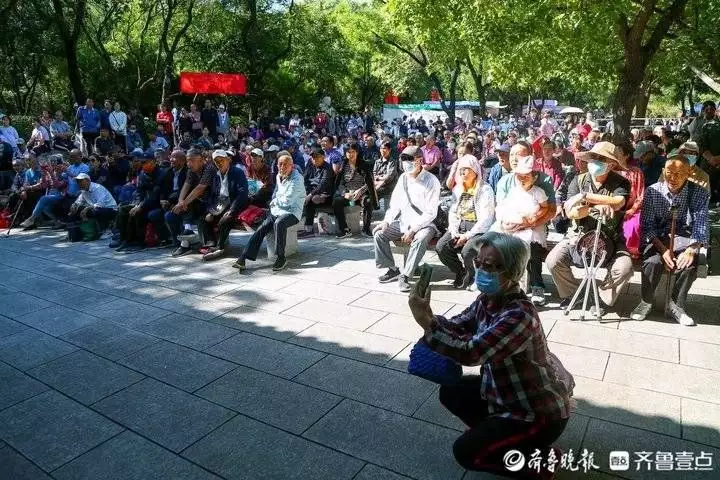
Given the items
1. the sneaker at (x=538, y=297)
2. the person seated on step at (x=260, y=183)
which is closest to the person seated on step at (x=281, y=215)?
the person seated on step at (x=260, y=183)

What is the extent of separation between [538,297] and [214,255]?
4.49 meters

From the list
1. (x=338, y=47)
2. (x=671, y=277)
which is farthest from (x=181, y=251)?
(x=338, y=47)

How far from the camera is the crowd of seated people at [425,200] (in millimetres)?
4805

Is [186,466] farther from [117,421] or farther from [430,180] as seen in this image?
[430,180]

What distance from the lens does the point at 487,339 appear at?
2342 mm

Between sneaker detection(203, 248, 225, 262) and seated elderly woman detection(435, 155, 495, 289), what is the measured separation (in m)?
3.36

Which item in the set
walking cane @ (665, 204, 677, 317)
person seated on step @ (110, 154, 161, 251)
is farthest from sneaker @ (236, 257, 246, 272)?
walking cane @ (665, 204, 677, 317)

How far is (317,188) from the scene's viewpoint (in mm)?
8859

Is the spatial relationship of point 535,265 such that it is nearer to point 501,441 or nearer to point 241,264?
point 501,441

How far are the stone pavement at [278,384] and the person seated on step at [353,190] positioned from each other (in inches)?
105

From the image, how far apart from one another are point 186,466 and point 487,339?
1.88 m

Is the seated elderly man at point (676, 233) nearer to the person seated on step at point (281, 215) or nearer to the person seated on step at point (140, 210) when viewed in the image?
the person seated on step at point (281, 215)

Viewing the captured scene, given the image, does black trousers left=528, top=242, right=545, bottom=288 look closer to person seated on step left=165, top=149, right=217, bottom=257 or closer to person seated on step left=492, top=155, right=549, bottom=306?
person seated on step left=492, top=155, right=549, bottom=306

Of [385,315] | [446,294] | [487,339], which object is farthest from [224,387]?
[446,294]
